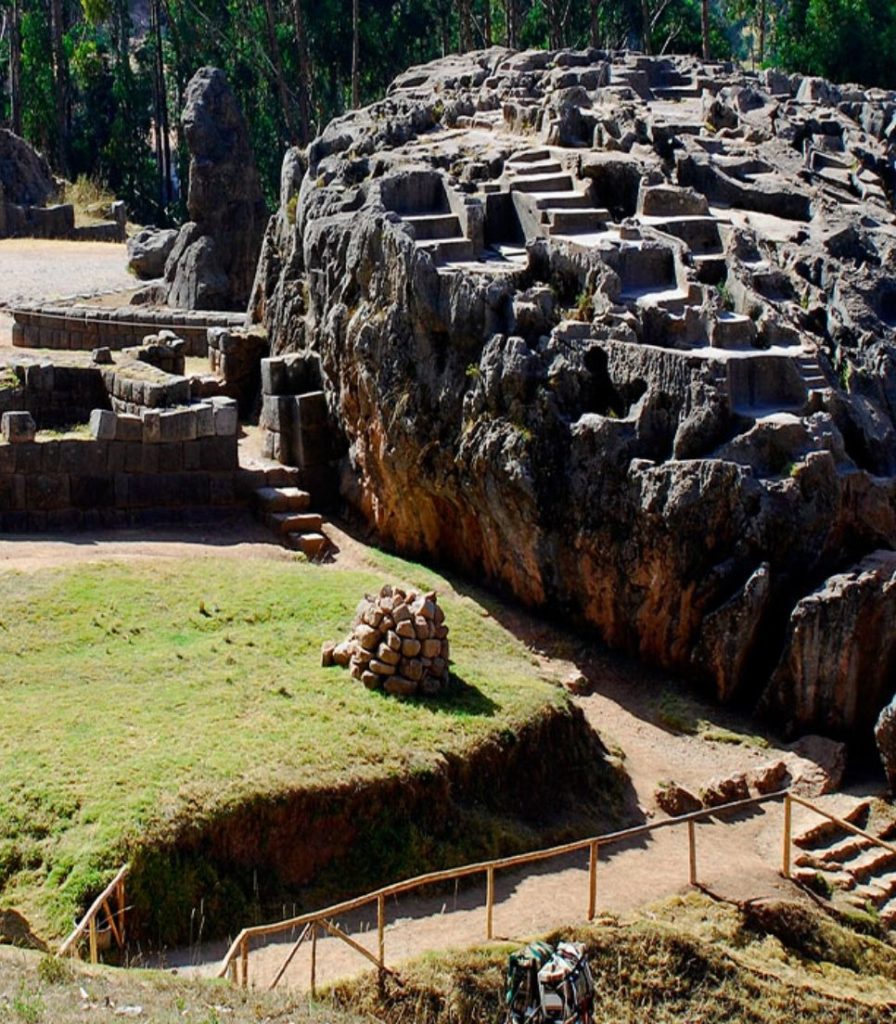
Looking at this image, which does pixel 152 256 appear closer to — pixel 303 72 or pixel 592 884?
pixel 303 72

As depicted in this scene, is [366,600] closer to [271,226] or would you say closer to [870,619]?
[870,619]

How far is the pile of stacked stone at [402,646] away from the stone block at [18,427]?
779cm

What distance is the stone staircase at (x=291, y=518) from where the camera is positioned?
2594 cm

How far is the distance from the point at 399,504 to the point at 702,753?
6824mm

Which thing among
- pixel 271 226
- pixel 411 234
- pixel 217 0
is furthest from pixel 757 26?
pixel 411 234

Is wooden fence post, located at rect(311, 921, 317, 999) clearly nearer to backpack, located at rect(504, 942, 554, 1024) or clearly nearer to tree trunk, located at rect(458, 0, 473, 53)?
backpack, located at rect(504, 942, 554, 1024)

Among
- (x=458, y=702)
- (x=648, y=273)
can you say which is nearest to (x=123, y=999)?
(x=458, y=702)

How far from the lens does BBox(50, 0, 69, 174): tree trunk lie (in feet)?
200

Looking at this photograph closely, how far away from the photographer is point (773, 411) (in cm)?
2266

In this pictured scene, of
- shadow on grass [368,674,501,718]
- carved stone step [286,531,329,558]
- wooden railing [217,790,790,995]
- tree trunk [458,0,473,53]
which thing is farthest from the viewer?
tree trunk [458,0,473,53]

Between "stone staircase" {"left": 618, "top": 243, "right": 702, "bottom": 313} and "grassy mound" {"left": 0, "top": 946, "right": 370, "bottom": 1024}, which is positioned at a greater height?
"stone staircase" {"left": 618, "top": 243, "right": 702, "bottom": 313}

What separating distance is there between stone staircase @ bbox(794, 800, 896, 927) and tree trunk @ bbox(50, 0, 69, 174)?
48.1 meters

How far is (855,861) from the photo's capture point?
62.6ft

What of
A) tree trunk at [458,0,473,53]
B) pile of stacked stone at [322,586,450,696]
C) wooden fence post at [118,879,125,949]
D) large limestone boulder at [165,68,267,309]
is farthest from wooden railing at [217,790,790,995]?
tree trunk at [458,0,473,53]
